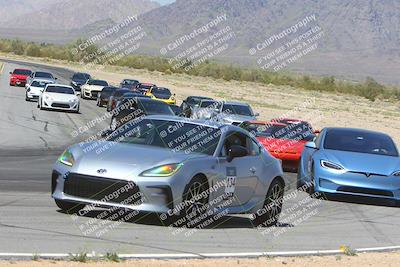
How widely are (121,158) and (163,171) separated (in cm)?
57

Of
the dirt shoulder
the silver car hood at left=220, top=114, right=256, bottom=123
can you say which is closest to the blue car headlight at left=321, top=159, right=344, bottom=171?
the dirt shoulder

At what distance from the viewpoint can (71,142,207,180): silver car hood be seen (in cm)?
1053

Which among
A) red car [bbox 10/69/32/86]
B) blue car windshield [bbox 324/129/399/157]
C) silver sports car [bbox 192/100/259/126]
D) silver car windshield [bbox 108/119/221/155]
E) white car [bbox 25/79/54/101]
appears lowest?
red car [bbox 10/69/32/86]

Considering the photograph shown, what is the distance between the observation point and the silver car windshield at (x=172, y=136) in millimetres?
11414

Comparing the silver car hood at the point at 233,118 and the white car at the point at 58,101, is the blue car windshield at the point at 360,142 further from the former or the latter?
the white car at the point at 58,101

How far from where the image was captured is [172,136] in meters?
11.5

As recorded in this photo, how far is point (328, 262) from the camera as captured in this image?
9.32 metres

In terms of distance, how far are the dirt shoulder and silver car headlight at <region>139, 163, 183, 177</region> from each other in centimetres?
191

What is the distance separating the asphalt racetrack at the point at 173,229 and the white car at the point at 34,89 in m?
27.2

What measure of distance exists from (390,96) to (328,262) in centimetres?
9859

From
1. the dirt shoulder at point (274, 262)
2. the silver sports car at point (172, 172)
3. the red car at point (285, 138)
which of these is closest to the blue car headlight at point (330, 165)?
the silver sports car at point (172, 172)

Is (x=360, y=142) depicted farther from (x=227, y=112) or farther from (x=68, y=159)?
(x=227, y=112)

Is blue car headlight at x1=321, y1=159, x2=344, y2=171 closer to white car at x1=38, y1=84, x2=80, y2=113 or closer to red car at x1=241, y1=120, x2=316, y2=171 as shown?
red car at x1=241, y1=120, x2=316, y2=171

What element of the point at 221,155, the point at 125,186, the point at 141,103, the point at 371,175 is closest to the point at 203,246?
the point at 125,186
